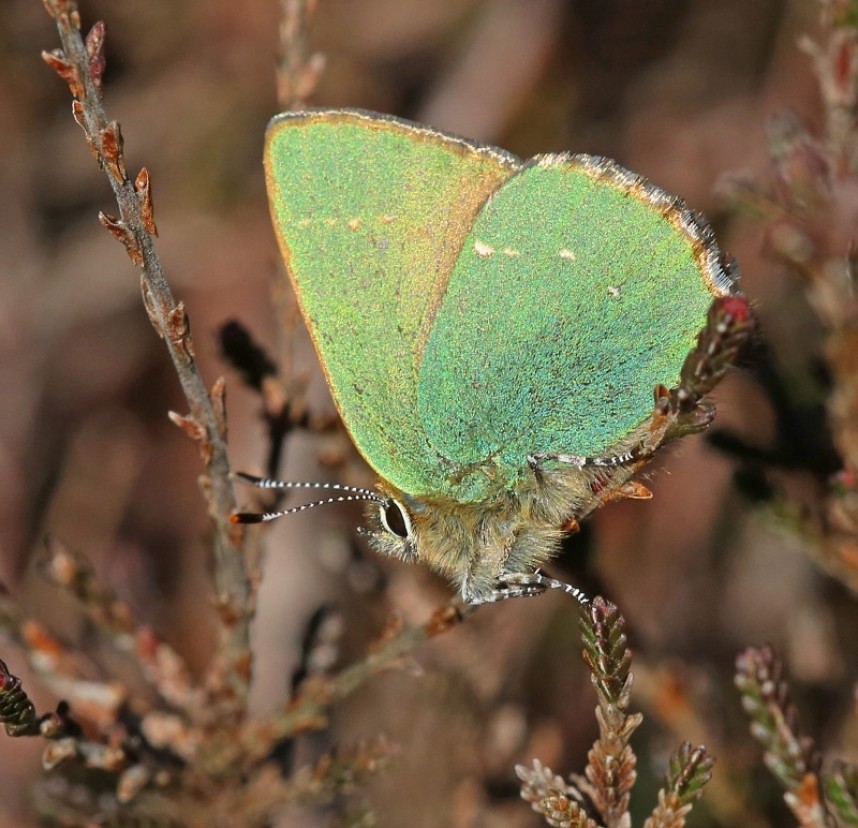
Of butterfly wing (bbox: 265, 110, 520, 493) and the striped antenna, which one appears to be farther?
butterfly wing (bbox: 265, 110, 520, 493)

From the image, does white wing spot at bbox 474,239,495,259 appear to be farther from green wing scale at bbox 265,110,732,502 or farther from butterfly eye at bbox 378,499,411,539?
butterfly eye at bbox 378,499,411,539

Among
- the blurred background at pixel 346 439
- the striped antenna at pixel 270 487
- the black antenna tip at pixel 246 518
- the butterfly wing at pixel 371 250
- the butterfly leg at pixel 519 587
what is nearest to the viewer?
the black antenna tip at pixel 246 518

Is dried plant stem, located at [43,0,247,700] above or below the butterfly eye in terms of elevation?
above

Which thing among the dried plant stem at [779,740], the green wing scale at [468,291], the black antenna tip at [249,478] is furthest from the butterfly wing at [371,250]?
the dried plant stem at [779,740]

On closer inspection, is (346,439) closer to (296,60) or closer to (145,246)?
(296,60)

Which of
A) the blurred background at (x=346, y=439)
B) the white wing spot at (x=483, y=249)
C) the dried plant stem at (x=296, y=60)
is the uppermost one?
the dried plant stem at (x=296, y=60)

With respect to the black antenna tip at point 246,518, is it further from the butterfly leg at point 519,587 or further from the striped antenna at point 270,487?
the butterfly leg at point 519,587

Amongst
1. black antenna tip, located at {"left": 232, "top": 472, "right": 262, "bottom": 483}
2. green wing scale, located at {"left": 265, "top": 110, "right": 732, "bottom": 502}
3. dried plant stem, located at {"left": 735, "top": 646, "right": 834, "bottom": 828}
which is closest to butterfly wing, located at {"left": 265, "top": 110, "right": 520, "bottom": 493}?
green wing scale, located at {"left": 265, "top": 110, "right": 732, "bottom": 502}

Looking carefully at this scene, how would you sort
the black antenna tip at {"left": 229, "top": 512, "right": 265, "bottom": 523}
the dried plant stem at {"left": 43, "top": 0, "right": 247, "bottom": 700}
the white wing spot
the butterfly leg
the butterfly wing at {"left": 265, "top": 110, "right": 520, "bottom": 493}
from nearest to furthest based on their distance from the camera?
the dried plant stem at {"left": 43, "top": 0, "right": 247, "bottom": 700} → the black antenna tip at {"left": 229, "top": 512, "right": 265, "bottom": 523} → the butterfly leg → the butterfly wing at {"left": 265, "top": 110, "right": 520, "bottom": 493} → the white wing spot
